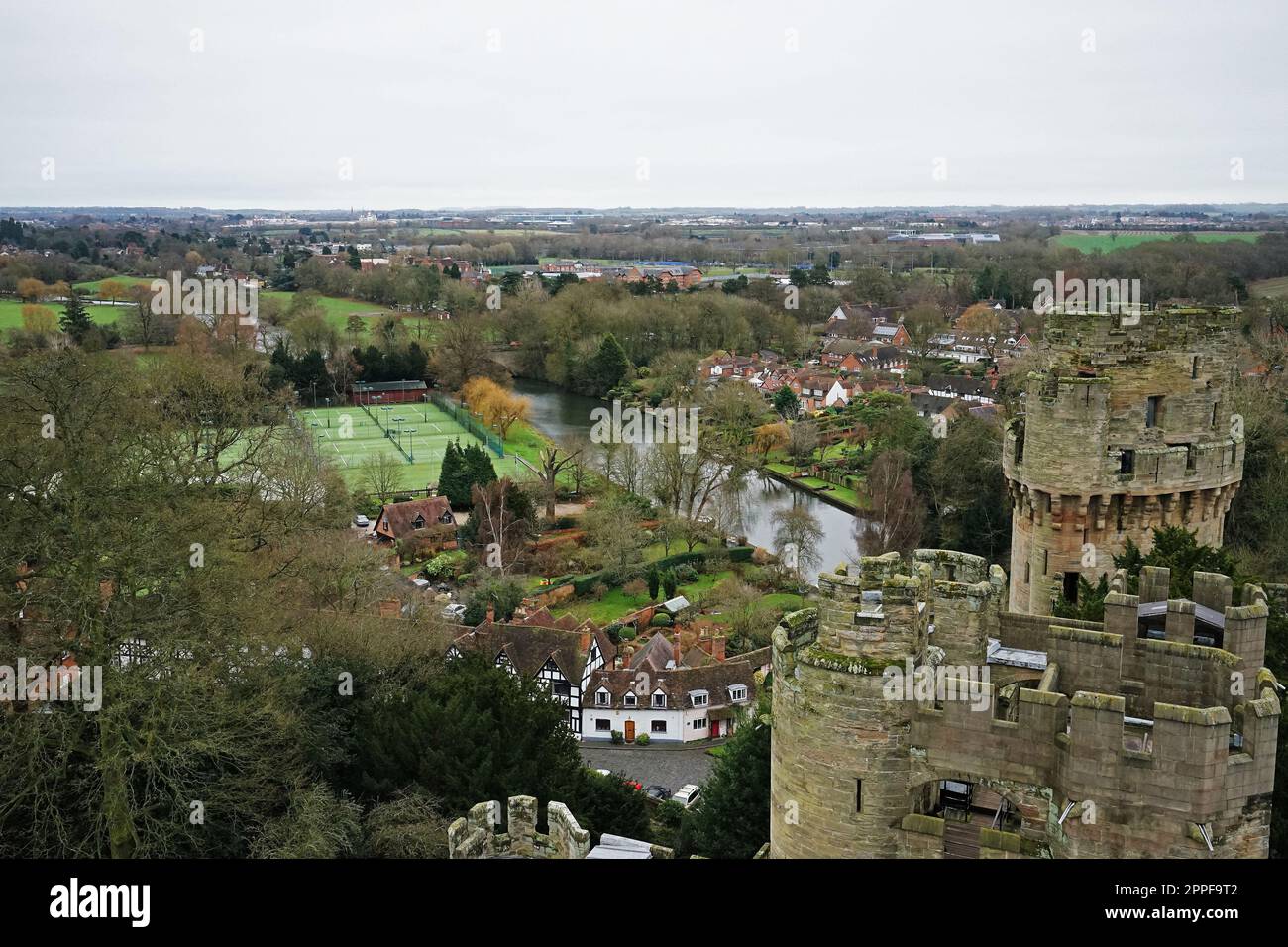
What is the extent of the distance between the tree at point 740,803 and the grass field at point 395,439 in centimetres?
3511

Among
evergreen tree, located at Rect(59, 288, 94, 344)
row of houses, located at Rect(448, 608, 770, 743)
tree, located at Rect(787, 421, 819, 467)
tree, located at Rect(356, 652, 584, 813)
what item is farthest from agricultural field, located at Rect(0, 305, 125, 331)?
tree, located at Rect(356, 652, 584, 813)

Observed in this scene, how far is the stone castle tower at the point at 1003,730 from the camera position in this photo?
7438 millimetres

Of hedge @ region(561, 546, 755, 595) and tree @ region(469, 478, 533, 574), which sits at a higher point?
tree @ region(469, 478, 533, 574)

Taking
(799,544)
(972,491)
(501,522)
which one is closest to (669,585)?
(799,544)

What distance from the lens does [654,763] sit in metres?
29.2

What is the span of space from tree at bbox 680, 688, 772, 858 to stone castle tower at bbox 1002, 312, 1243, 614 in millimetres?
5188

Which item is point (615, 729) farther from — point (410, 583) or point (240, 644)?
point (240, 644)

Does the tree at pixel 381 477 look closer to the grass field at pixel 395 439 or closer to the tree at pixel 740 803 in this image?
the grass field at pixel 395 439

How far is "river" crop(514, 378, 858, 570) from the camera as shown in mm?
46656

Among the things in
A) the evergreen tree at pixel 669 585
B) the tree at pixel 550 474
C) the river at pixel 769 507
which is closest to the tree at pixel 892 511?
the river at pixel 769 507

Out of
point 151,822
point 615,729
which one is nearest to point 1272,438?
point 615,729

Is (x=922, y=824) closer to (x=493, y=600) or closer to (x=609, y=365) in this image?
(x=493, y=600)

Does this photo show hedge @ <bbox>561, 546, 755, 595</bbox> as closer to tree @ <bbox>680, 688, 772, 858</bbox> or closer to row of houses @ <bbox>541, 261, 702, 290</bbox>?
tree @ <bbox>680, 688, 772, 858</bbox>

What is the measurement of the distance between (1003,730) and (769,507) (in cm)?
4613
